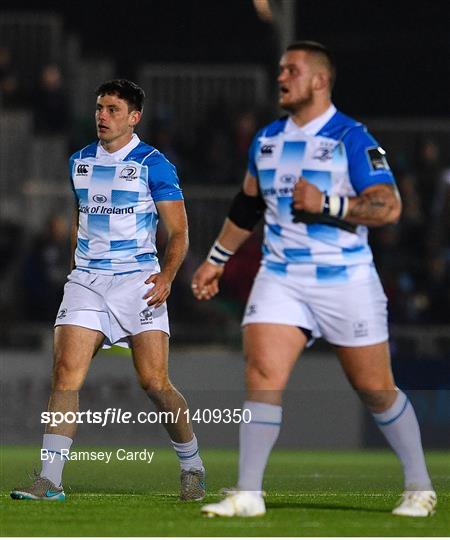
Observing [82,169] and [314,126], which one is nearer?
[314,126]

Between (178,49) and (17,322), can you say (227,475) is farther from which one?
(178,49)

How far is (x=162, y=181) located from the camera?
931cm

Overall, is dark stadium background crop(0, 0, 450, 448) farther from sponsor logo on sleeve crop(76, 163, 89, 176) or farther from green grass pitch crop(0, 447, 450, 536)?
sponsor logo on sleeve crop(76, 163, 89, 176)

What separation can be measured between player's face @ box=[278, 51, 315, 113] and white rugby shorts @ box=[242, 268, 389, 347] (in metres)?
0.89

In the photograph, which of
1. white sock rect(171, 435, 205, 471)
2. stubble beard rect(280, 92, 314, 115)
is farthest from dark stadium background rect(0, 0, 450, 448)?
stubble beard rect(280, 92, 314, 115)

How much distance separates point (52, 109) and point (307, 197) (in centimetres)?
1452

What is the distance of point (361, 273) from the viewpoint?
806 cm

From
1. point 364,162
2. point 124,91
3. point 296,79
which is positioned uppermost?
point 296,79

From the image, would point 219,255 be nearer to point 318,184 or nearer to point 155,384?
point 318,184

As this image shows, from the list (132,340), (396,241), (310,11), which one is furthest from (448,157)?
(132,340)

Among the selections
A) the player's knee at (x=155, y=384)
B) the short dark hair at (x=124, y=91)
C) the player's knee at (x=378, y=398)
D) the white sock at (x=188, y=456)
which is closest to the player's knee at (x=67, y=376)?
the player's knee at (x=155, y=384)

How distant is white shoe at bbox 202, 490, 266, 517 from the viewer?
25.3 ft

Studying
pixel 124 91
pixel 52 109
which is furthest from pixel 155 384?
pixel 52 109

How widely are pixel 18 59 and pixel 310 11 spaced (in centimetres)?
521
